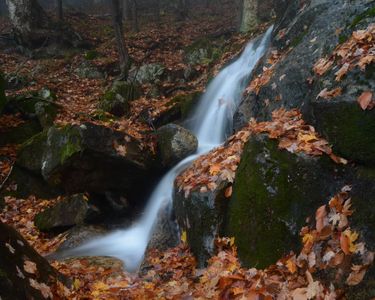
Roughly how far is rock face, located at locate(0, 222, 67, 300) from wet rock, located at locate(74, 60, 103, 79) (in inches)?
478

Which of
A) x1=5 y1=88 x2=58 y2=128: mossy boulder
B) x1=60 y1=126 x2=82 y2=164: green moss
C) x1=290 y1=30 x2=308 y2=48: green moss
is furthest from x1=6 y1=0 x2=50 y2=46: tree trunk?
x1=290 y1=30 x2=308 y2=48: green moss

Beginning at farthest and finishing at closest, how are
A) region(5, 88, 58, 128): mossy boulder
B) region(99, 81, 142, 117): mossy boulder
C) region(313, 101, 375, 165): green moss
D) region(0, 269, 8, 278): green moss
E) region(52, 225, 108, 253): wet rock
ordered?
region(99, 81, 142, 117): mossy boulder, region(5, 88, 58, 128): mossy boulder, region(52, 225, 108, 253): wet rock, region(313, 101, 375, 165): green moss, region(0, 269, 8, 278): green moss

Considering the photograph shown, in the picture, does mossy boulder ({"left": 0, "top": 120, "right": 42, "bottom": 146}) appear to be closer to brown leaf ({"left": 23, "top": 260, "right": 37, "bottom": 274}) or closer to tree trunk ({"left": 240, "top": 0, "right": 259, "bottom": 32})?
brown leaf ({"left": 23, "top": 260, "right": 37, "bottom": 274})

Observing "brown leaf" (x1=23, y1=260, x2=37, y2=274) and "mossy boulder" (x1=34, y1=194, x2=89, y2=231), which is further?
"mossy boulder" (x1=34, y1=194, x2=89, y2=231)

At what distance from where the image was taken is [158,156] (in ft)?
28.8

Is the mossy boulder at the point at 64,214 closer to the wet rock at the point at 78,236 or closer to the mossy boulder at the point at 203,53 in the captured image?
the wet rock at the point at 78,236

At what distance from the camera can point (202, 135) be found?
392 inches

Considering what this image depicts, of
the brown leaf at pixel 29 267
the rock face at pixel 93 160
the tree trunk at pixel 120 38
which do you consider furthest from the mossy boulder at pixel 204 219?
the tree trunk at pixel 120 38

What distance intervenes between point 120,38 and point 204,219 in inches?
412

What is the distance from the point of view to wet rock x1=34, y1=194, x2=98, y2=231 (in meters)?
8.16

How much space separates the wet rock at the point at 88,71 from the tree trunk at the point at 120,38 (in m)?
1.59

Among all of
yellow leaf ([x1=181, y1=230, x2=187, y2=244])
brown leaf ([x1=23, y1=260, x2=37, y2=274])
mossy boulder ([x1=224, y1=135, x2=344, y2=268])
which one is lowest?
yellow leaf ([x1=181, y1=230, x2=187, y2=244])

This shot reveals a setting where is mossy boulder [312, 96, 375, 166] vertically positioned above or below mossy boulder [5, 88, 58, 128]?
below

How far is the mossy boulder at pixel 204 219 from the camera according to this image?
4.72m
